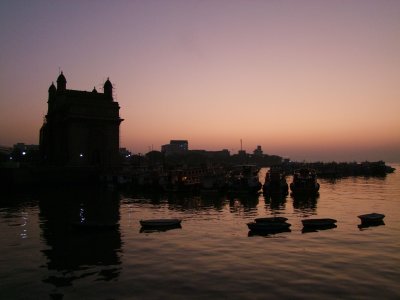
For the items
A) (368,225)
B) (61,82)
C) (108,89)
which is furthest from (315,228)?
(61,82)

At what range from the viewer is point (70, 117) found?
104m

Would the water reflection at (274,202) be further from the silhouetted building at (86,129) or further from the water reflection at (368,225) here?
the silhouetted building at (86,129)

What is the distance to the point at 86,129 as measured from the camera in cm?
10531

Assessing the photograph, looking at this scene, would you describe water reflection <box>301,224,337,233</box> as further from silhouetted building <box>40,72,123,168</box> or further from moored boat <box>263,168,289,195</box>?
silhouetted building <box>40,72,123,168</box>

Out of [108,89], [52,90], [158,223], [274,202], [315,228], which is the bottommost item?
[315,228]

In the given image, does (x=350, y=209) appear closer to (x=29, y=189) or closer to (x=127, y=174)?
(x=127, y=174)

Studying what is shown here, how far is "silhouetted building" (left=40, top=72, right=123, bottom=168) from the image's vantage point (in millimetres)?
→ 103438

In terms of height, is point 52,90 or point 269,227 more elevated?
point 52,90

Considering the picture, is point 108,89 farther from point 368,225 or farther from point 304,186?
point 368,225

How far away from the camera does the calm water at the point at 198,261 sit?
18844 millimetres

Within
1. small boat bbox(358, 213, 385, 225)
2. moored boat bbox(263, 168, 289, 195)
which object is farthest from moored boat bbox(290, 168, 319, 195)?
small boat bbox(358, 213, 385, 225)

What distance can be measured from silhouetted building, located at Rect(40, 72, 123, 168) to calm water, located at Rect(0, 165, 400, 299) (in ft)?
204

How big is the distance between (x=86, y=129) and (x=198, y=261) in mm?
87443

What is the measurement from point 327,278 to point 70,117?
93.6 meters
